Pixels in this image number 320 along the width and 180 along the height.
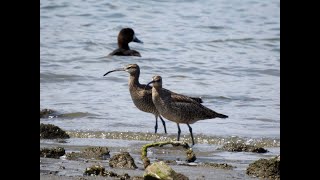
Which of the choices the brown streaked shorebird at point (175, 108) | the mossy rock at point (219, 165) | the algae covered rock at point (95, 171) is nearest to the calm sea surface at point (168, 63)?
the brown streaked shorebird at point (175, 108)

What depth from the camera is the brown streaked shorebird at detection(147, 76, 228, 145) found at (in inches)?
346

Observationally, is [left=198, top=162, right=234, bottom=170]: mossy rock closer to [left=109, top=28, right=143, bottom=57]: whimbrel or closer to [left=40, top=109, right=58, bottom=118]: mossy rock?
[left=40, top=109, right=58, bottom=118]: mossy rock

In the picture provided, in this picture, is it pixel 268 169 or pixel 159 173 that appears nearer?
pixel 159 173

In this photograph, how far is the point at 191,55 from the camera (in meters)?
16.2

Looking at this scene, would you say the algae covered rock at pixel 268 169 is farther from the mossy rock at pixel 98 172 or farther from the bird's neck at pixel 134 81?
the bird's neck at pixel 134 81

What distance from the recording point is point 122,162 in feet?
20.0

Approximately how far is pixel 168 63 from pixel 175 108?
250 inches

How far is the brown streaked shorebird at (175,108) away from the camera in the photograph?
28.8 feet

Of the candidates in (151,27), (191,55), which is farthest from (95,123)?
(151,27)

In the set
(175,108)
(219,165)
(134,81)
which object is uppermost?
(134,81)

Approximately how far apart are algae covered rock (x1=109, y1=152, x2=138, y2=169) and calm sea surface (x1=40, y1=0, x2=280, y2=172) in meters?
2.24

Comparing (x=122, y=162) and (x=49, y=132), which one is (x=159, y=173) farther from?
(x=49, y=132)

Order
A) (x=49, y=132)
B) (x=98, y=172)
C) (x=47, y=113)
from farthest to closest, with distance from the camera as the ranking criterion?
(x=47, y=113) → (x=49, y=132) → (x=98, y=172)

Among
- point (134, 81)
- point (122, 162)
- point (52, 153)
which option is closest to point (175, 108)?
point (134, 81)
